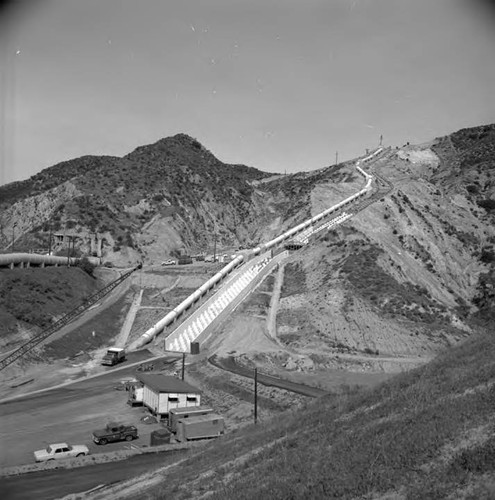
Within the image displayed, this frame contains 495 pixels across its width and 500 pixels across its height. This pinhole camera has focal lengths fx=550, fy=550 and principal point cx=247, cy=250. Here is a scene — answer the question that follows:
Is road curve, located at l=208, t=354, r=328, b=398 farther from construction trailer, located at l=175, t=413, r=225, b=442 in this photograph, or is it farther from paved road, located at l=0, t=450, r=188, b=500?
paved road, located at l=0, t=450, r=188, b=500

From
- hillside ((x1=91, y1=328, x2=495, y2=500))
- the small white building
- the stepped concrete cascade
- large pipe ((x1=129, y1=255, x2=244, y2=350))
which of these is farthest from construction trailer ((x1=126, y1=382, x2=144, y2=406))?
hillside ((x1=91, y1=328, x2=495, y2=500))

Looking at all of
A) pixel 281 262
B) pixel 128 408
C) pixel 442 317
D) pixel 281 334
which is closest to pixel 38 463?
pixel 128 408

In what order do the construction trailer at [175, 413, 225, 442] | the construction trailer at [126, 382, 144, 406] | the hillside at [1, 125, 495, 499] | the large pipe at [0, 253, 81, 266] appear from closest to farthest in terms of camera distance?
the hillside at [1, 125, 495, 499] < the construction trailer at [175, 413, 225, 442] < the construction trailer at [126, 382, 144, 406] < the large pipe at [0, 253, 81, 266]

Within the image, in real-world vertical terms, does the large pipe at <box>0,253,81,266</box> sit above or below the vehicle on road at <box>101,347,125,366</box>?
above

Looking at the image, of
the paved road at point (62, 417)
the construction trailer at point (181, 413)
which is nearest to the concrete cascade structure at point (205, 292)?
the paved road at point (62, 417)

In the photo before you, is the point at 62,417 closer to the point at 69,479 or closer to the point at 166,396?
the point at 166,396

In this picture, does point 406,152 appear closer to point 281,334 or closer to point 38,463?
point 281,334
